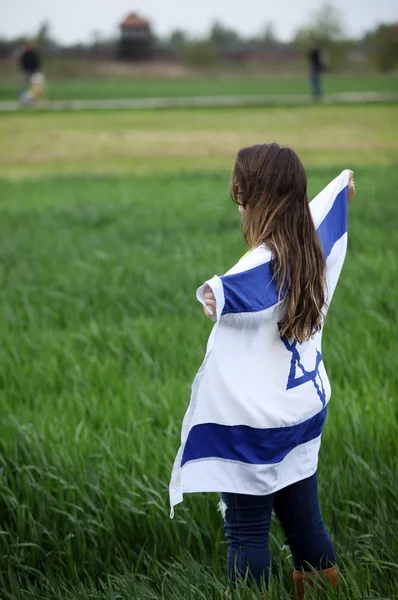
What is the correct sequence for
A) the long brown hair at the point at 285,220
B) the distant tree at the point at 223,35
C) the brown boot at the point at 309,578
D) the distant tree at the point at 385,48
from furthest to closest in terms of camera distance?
the distant tree at the point at 223,35 < the distant tree at the point at 385,48 < the brown boot at the point at 309,578 < the long brown hair at the point at 285,220

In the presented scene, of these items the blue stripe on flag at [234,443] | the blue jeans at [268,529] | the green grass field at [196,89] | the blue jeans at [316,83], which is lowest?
the green grass field at [196,89]

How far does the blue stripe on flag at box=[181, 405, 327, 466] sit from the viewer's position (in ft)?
6.91

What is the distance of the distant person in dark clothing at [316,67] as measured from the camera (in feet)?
103

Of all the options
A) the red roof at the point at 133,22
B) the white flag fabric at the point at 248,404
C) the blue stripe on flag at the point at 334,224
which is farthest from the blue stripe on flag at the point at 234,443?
the red roof at the point at 133,22

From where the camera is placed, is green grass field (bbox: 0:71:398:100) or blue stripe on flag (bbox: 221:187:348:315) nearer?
blue stripe on flag (bbox: 221:187:348:315)

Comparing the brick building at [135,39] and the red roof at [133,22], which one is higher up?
the red roof at [133,22]

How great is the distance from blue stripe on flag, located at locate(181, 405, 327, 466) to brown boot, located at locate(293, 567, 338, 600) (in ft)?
1.16

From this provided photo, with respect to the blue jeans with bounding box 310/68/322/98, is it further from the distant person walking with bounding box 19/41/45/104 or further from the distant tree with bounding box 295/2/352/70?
the distant tree with bounding box 295/2/352/70

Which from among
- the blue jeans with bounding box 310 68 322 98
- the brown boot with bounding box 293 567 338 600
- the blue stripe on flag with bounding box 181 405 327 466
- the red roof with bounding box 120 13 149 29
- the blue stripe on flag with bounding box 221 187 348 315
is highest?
the red roof with bounding box 120 13 149 29

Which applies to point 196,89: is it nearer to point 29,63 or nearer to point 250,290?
point 29,63

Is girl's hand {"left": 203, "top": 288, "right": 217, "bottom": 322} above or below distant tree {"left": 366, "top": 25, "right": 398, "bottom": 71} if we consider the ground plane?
above

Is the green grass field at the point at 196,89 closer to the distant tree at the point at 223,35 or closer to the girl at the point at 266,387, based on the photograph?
the girl at the point at 266,387

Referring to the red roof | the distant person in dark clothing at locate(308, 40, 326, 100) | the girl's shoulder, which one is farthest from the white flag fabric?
the red roof

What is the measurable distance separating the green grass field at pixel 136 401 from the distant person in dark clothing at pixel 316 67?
22.8 m
